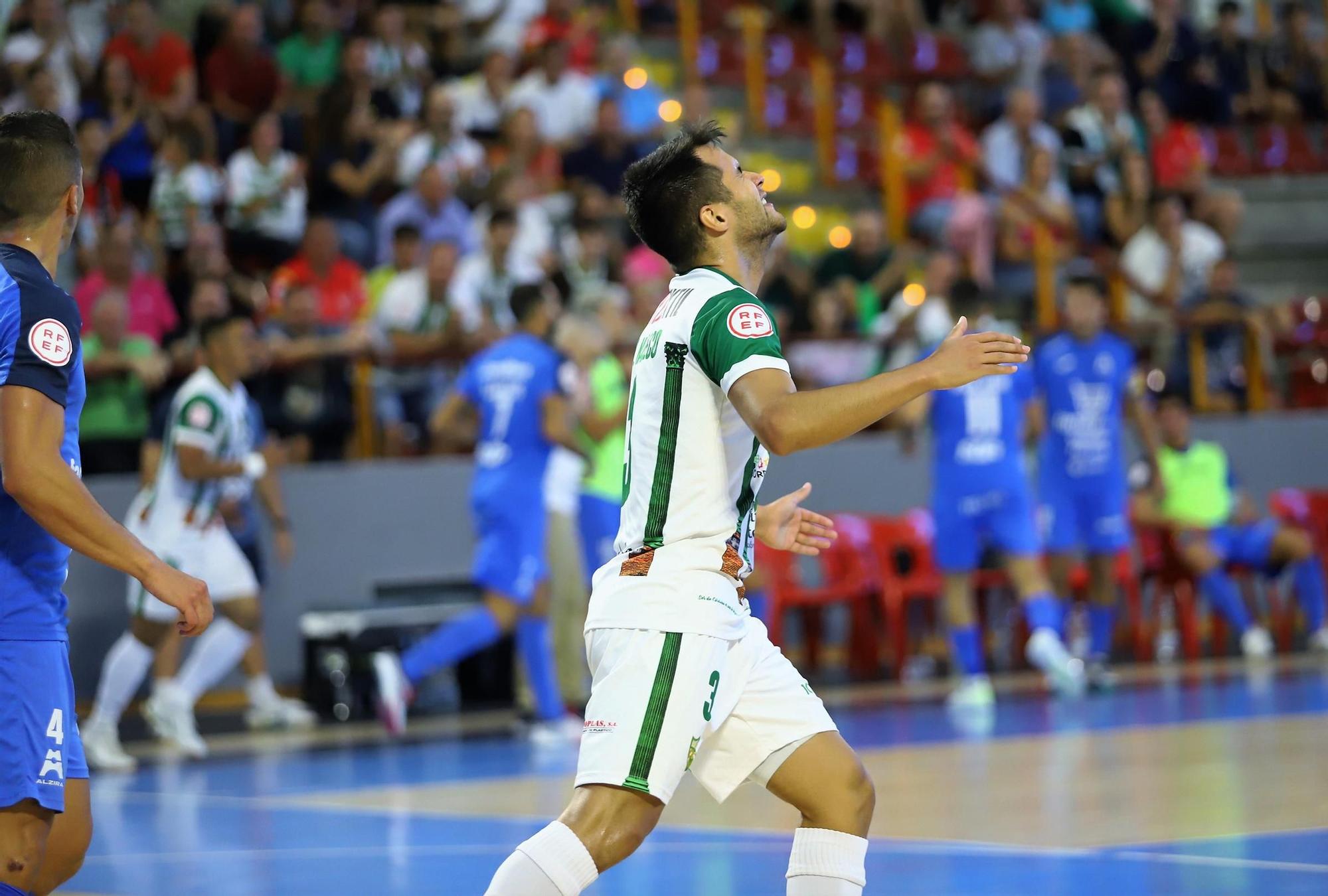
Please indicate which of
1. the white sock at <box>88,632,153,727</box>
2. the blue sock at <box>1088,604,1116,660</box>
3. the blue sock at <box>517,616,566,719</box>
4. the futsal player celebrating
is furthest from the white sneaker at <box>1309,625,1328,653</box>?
the futsal player celebrating

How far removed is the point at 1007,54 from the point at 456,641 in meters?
11.1

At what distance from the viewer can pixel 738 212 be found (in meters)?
4.55

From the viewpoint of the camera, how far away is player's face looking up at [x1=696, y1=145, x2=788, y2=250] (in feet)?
14.9

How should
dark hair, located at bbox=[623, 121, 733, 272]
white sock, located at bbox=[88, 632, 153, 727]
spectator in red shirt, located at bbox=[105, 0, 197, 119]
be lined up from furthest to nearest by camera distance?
spectator in red shirt, located at bbox=[105, 0, 197, 119] → white sock, located at bbox=[88, 632, 153, 727] → dark hair, located at bbox=[623, 121, 733, 272]

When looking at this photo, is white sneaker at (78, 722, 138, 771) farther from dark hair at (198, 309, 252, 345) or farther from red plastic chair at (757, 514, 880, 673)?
red plastic chair at (757, 514, 880, 673)

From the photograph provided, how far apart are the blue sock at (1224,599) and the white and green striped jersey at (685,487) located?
11047 mm

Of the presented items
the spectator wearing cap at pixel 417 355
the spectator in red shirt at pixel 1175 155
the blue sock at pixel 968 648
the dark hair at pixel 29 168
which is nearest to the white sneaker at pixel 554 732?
the blue sock at pixel 968 648

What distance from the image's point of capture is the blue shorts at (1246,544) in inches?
595

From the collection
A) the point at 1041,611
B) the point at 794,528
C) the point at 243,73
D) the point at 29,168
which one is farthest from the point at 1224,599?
the point at 29,168

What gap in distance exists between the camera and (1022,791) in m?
8.35

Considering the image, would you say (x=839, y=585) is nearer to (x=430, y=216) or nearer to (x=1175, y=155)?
(x=430, y=216)

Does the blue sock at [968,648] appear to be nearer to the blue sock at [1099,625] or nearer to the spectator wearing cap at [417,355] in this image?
the blue sock at [1099,625]

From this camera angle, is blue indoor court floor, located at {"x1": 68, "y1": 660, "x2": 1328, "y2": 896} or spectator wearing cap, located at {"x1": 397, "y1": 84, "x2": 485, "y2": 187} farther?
spectator wearing cap, located at {"x1": 397, "y1": 84, "x2": 485, "y2": 187}

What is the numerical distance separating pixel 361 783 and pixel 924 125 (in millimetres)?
11067
